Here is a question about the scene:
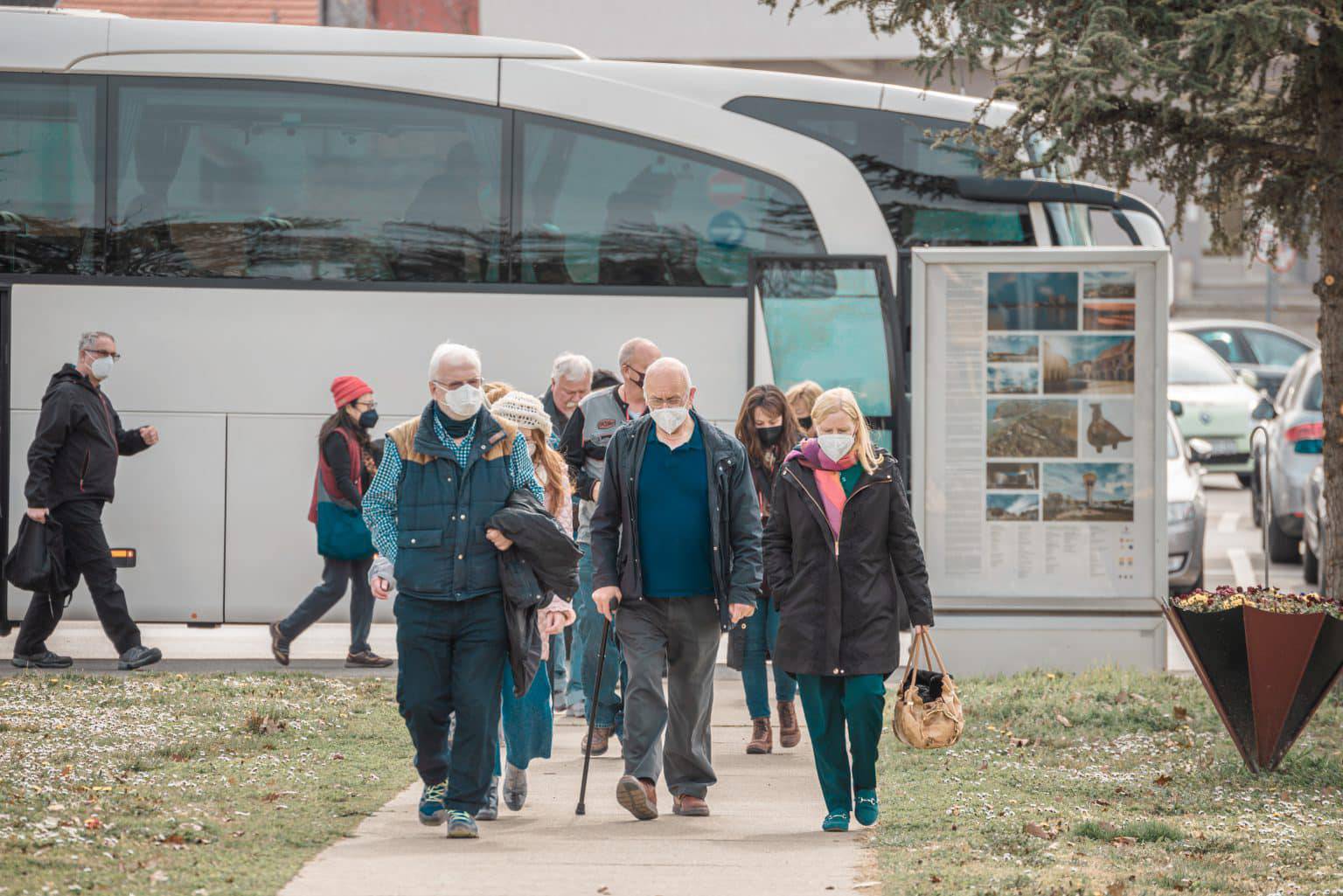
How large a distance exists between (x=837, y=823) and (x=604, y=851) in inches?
38.8

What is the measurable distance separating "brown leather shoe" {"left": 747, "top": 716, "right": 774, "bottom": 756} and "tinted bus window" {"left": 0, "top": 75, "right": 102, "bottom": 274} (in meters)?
5.73

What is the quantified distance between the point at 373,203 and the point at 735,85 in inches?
97.3

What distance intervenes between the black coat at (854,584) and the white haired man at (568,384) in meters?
2.53

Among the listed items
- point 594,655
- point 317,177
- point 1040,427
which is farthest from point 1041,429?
point 317,177

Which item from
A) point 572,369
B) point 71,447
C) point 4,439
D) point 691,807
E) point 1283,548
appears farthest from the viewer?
point 1283,548

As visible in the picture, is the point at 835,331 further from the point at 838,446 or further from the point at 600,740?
the point at 838,446

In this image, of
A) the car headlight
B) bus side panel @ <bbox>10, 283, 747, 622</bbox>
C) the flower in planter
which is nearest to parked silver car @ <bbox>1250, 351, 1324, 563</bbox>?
the car headlight

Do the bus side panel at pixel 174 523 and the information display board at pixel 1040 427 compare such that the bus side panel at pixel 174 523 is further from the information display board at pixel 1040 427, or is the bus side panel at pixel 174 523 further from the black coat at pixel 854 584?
the black coat at pixel 854 584

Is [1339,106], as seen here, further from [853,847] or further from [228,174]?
[228,174]

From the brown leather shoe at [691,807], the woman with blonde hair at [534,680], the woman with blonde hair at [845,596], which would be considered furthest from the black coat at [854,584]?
the woman with blonde hair at [534,680]

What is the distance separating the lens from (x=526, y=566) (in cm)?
668

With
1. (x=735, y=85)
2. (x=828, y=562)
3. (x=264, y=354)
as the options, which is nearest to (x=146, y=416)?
(x=264, y=354)

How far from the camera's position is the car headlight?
1369 cm

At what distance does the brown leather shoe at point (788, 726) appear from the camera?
8.98m
